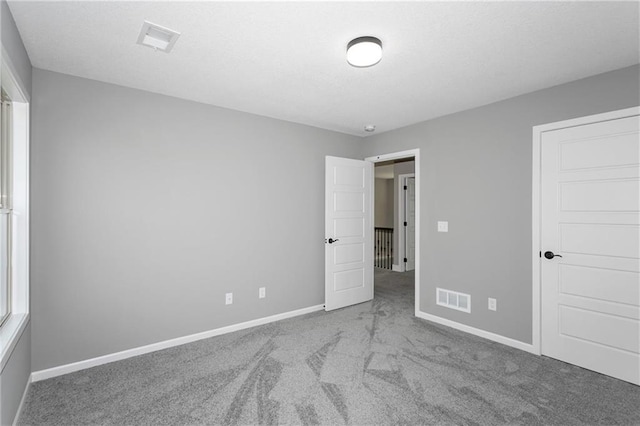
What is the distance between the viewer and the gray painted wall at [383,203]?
11.1 metres

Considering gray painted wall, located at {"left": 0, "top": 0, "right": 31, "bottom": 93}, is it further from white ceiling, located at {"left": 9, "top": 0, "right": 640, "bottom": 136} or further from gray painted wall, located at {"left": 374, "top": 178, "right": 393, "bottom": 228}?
gray painted wall, located at {"left": 374, "top": 178, "right": 393, "bottom": 228}

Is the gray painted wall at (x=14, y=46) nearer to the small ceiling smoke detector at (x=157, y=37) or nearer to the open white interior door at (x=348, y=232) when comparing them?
the small ceiling smoke detector at (x=157, y=37)

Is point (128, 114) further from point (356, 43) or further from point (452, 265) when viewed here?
point (452, 265)

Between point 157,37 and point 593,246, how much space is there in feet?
12.7

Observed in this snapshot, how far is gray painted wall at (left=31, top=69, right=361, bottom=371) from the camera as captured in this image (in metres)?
2.63

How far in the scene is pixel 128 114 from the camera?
117 inches

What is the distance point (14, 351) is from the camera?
2.00m

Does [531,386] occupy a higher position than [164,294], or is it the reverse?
[164,294]

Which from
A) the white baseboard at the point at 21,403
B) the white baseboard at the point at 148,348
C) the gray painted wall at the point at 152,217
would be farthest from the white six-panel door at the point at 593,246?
the white baseboard at the point at 21,403

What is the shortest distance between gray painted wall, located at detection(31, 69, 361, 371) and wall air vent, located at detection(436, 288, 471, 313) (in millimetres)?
1728

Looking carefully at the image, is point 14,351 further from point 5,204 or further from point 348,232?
point 348,232

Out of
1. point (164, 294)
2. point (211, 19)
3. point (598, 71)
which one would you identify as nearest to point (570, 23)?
point (598, 71)

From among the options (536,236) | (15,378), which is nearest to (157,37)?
(15,378)

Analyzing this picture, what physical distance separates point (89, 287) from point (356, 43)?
3.00 m
